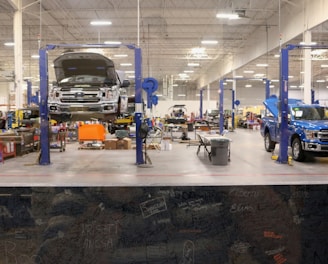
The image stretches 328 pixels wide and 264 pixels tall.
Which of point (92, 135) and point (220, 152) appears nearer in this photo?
point (220, 152)

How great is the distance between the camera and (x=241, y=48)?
28625mm

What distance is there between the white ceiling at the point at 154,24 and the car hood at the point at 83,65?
6.96 meters

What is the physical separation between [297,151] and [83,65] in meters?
6.15

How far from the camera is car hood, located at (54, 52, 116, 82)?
9.05 meters

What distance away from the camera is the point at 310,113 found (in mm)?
10508

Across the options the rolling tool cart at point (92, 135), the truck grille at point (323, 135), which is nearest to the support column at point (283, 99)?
the truck grille at point (323, 135)

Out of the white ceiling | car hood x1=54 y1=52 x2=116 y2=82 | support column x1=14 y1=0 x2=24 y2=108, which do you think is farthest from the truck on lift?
support column x1=14 y1=0 x2=24 y2=108

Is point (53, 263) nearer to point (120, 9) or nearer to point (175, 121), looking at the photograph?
point (175, 121)

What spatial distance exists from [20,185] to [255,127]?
78.0ft

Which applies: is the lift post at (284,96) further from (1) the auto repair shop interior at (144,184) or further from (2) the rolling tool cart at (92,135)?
(2) the rolling tool cart at (92,135)

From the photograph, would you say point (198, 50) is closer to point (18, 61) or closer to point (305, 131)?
point (18, 61)

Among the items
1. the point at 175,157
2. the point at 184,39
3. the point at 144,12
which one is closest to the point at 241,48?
the point at 184,39

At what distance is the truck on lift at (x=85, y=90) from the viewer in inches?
351

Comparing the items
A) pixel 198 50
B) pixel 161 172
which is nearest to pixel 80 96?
pixel 161 172
